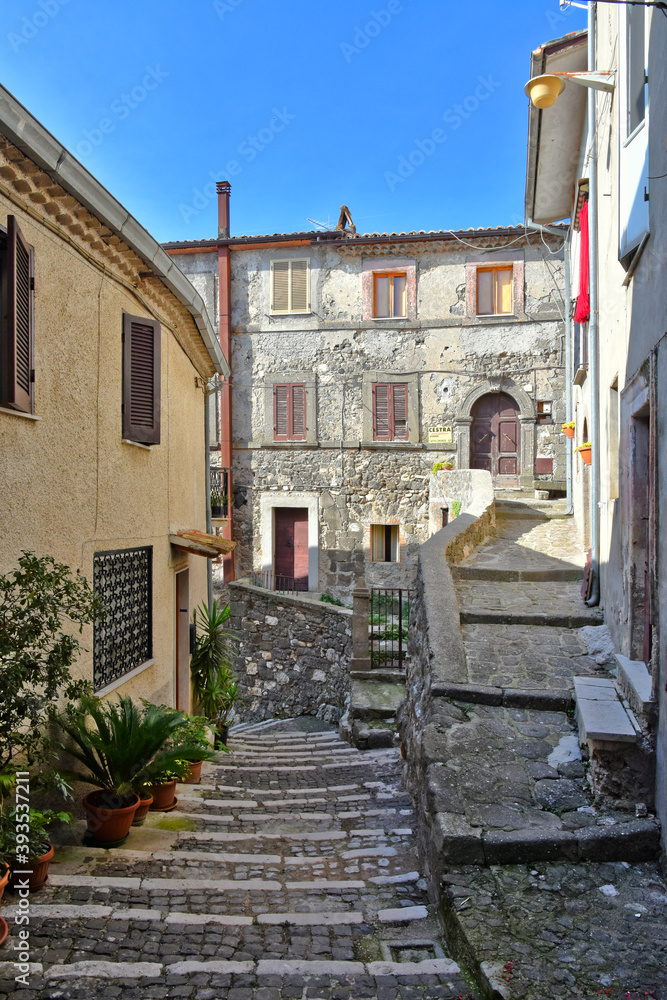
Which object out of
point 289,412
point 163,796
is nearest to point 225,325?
point 289,412

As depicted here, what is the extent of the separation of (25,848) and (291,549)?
49.4 feet

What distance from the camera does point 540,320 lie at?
1697 centimetres

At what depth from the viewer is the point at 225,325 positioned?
60.3 ft

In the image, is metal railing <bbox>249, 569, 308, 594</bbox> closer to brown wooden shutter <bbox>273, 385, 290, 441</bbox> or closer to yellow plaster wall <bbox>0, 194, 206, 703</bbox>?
brown wooden shutter <bbox>273, 385, 290, 441</bbox>

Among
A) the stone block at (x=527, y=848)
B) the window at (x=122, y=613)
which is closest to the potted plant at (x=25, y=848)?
the window at (x=122, y=613)

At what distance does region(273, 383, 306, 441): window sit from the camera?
18359 millimetres

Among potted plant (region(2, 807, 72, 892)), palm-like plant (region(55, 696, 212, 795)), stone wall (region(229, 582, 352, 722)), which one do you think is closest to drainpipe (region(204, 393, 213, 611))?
stone wall (region(229, 582, 352, 722))

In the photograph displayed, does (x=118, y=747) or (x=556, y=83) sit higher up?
(x=556, y=83)

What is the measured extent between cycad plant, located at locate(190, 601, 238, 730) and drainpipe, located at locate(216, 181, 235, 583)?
9.26m

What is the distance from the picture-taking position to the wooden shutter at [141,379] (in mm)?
6414

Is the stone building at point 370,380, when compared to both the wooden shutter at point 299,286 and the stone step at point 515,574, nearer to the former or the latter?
the wooden shutter at point 299,286

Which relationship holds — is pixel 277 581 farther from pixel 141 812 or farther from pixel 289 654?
pixel 141 812

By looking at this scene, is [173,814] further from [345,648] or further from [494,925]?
[345,648]

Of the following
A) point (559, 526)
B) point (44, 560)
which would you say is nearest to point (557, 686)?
point (44, 560)
